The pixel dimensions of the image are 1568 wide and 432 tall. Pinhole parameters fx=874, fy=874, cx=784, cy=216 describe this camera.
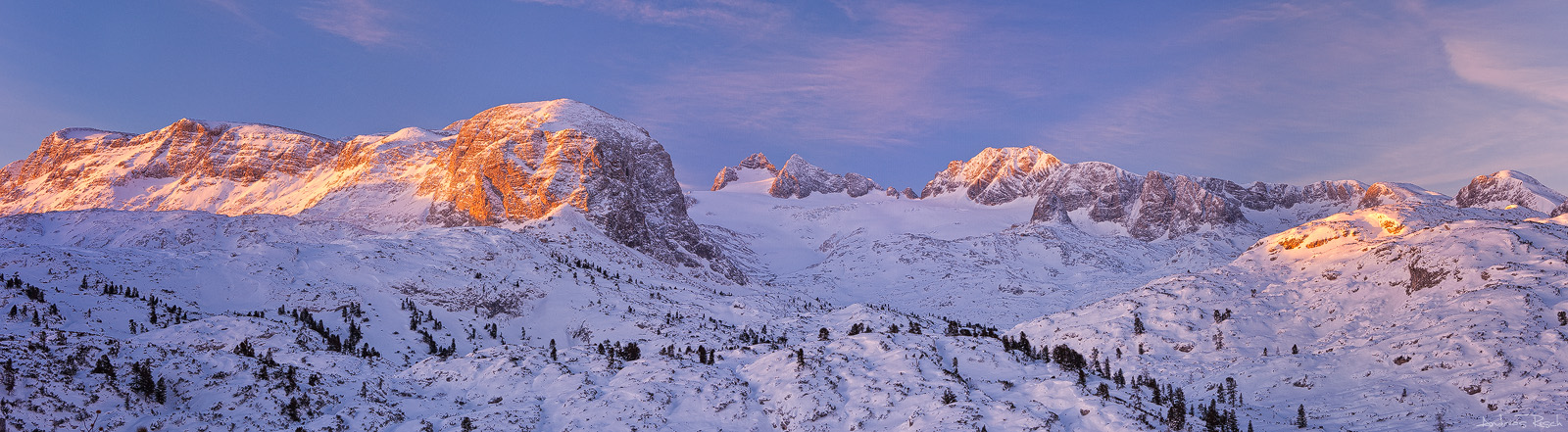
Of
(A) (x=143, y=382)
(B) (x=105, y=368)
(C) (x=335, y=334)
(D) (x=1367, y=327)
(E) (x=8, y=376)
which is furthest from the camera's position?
(D) (x=1367, y=327)

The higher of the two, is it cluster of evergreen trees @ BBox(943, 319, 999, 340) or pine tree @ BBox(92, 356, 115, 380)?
cluster of evergreen trees @ BBox(943, 319, 999, 340)

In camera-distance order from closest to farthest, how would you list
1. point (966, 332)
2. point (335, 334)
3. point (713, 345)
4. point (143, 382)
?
1. point (143, 382)
2. point (966, 332)
3. point (335, 334)
4. point (713, 345)

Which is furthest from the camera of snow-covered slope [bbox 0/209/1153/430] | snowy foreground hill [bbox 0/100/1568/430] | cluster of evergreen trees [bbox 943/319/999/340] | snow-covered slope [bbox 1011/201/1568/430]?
snow-covered slope [bbox 1011/201/1568/430]

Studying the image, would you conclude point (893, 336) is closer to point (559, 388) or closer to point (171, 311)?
point (559, 388)

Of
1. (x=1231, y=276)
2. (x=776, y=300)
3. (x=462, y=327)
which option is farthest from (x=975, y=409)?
(x=776, y=300)

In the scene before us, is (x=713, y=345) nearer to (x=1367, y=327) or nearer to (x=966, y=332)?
(x=966, y=332)

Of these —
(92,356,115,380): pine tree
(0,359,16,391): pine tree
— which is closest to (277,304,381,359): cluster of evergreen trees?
(92,356,115,380): pine tree

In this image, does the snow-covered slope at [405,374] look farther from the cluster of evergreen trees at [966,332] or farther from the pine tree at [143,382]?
the cluster of evergreen trees at [966,332]

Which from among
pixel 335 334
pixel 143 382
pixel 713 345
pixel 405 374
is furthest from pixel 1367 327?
pixel 335 334

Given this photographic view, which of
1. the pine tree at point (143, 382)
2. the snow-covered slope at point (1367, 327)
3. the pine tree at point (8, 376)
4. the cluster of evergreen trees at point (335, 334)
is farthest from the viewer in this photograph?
the cluster of evergreen trees at point (335, 334)

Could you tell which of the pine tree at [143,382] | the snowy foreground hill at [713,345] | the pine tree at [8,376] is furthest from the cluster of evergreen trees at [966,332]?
the pine tree at [8,376]

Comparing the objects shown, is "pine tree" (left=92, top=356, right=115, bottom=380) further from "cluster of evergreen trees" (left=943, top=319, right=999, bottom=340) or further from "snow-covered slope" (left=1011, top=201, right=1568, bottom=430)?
"snow-covered slope" (left=1011, top=201, right=1568, bottom=430)

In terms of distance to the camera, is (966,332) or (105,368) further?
(966,332)

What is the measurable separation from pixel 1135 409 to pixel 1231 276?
333 feet
